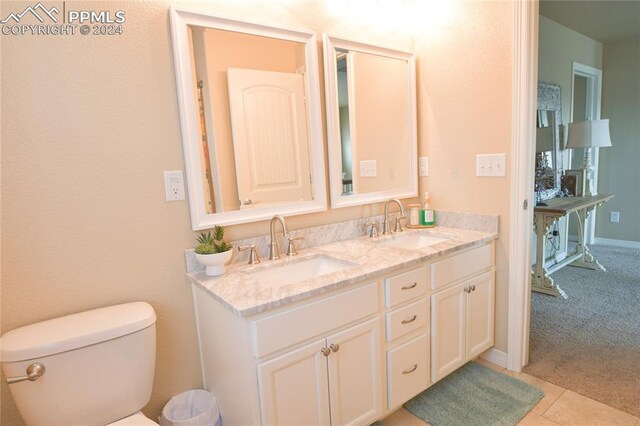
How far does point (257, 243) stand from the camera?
5.62 ft

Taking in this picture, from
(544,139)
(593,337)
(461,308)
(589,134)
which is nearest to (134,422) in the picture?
(461,308)

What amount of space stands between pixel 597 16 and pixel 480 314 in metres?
3.38

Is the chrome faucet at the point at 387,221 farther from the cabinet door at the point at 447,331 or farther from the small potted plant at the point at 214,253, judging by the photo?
the small potted plant at the point at 214,253

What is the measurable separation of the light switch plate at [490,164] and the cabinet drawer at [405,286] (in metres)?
0.73

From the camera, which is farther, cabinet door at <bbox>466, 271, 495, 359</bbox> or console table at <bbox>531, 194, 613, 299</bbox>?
console table at <bbox>531, 194, 613, 299</bbox>

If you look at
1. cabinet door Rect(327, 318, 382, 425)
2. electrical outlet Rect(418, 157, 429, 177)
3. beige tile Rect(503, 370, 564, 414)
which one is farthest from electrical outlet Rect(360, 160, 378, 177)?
beige tile Rect(503, 370, 564, 414)

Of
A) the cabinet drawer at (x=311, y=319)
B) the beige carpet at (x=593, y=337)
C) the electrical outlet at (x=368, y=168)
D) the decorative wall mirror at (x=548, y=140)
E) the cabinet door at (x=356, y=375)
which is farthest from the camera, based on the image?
the decorative wall mirror at (x=548, y=140)

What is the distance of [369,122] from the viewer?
7.05 ft

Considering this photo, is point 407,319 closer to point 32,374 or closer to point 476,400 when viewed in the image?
point 476,400

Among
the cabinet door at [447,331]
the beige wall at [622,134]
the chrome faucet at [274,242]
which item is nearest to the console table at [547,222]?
the beige wall at [622,134]

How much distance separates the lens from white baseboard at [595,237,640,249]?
4281 mm

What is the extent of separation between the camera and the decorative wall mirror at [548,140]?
347 centimetres

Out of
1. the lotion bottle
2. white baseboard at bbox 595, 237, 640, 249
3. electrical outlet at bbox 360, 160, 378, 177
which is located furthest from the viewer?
white baseboard at bbox 595, 237, 640, 249

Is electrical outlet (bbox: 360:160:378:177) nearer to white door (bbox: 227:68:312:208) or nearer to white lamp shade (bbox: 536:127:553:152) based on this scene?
white door (bbox: 227:68:312:208)
